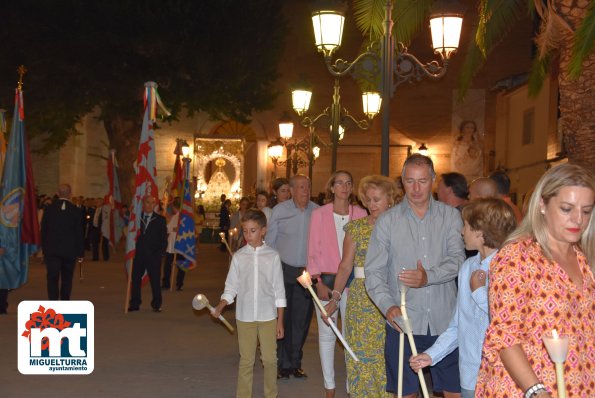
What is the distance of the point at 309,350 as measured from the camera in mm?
10695

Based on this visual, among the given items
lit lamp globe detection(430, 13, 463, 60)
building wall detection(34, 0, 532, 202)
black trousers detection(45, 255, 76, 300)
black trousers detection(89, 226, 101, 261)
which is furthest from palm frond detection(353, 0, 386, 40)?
building wall detection(34, 0, 532, 202)

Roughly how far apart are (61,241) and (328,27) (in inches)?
200

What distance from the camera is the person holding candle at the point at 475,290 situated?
15.7 ft

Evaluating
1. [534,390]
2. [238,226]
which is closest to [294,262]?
[534,390]

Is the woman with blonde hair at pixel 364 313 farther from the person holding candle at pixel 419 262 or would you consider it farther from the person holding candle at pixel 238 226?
the person holding candle at pixel 238 226

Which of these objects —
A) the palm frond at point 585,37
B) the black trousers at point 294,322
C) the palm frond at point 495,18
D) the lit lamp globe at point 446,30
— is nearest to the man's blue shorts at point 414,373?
the black trousers at point 294,322

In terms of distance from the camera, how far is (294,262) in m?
9.15

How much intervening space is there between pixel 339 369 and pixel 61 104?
78.5ft

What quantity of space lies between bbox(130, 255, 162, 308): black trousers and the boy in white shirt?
6906mm

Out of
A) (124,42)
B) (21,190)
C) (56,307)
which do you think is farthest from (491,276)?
(124,42)

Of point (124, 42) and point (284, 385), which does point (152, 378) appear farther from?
point (124, 42)

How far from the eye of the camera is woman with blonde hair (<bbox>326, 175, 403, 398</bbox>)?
6.60 metres

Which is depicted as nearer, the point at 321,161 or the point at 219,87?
the point at 219,87

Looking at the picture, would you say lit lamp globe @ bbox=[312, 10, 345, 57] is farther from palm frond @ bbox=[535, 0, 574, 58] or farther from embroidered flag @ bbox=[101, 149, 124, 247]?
embroidered flag @ bbox=[101, 149, 124, 247]
